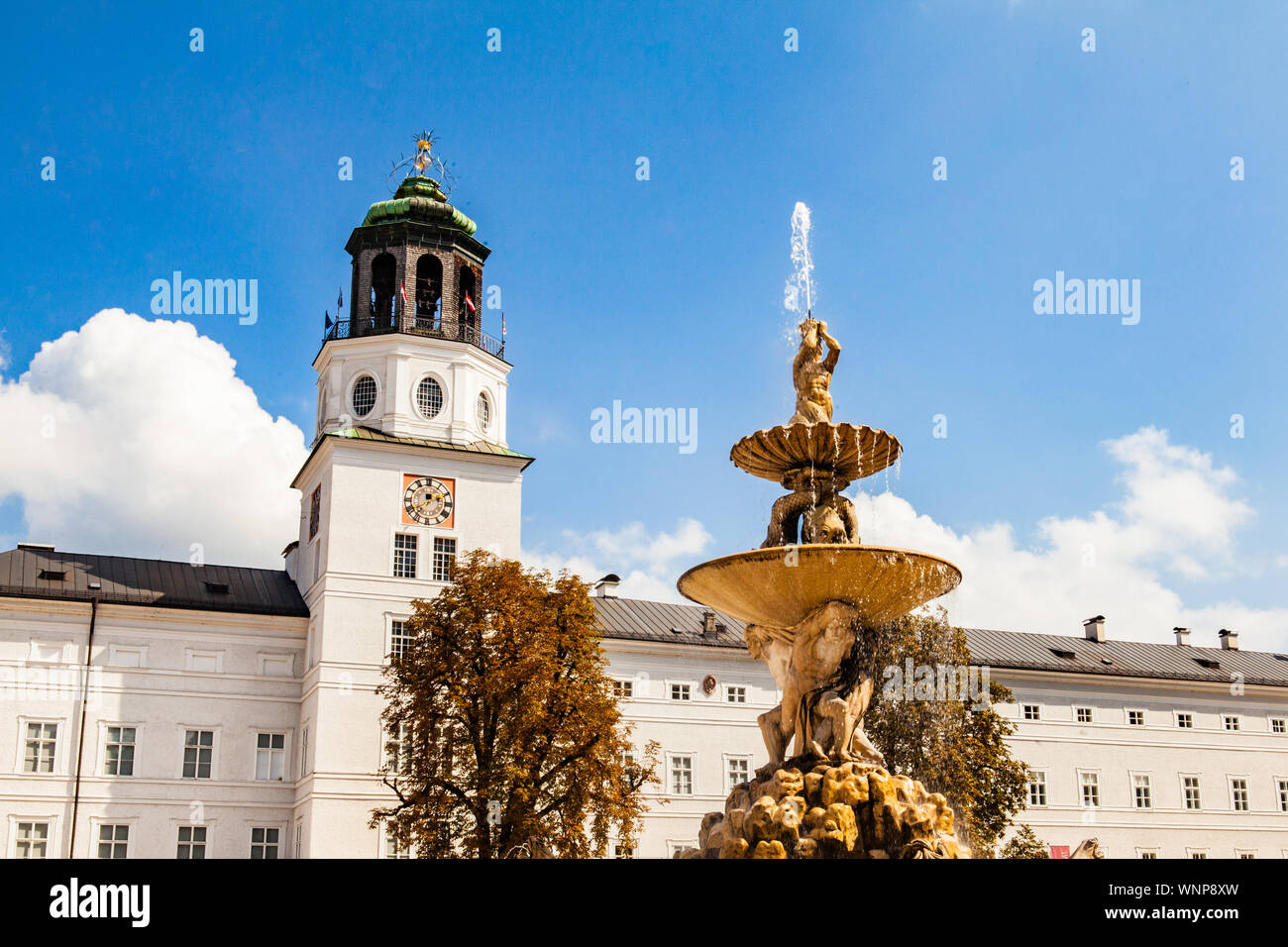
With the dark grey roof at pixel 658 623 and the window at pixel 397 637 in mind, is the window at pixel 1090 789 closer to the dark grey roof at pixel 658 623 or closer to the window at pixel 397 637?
the dark grey roof at pixel 658 623

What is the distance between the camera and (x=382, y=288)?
149ft

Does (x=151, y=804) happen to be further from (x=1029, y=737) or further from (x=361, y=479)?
(x=1029, y=737)

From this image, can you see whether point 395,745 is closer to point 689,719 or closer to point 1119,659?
point 689,719

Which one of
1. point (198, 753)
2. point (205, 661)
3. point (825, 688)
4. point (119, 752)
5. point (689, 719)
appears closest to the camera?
point (825, 688)

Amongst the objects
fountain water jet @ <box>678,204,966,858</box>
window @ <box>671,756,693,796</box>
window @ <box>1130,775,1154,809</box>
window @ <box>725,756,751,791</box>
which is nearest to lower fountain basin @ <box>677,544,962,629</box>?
fountain water jet @ <box>678,204,966,858</box>

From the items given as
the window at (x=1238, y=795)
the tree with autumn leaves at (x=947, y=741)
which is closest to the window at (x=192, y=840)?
the tree with autumn leaves at (x=947, y=741)

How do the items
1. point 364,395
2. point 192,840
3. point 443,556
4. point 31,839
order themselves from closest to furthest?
point 31,839, point 192,840, point 443,556, point 364,395

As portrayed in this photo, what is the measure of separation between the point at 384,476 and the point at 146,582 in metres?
7.80

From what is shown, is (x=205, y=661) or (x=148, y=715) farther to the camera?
(x=205, y=661)

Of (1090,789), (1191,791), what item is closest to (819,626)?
(1090,789)

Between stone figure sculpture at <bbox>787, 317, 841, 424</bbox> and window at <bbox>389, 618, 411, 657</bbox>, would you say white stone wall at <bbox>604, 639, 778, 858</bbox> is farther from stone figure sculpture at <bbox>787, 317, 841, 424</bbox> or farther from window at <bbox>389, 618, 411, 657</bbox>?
stone figure sculpture at <bbox>787, 317, 841, 424</bbox>

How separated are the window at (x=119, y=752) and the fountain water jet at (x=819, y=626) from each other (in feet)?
89.2

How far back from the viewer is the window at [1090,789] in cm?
4894
